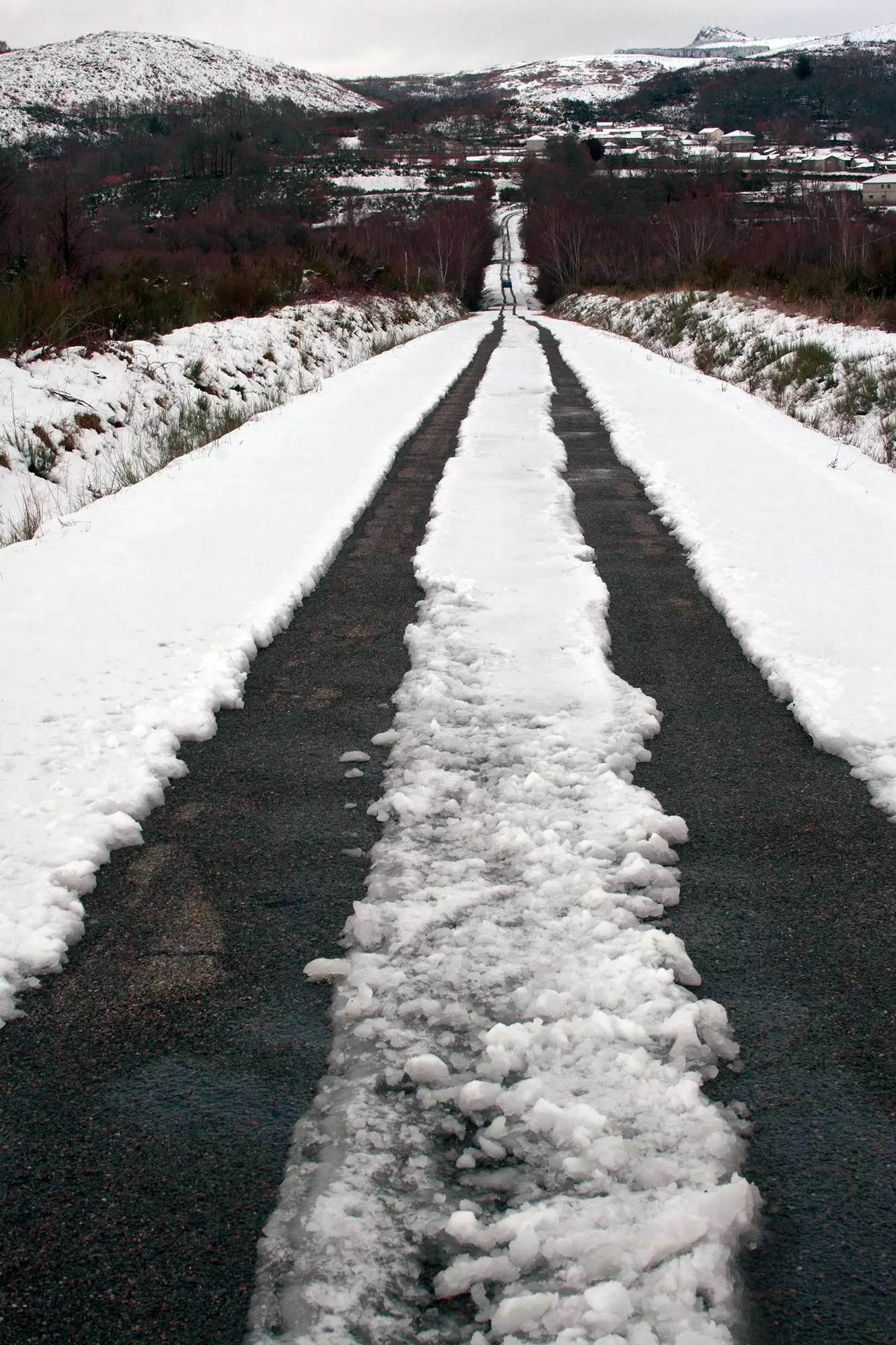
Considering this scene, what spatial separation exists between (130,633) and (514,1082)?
10.0ft

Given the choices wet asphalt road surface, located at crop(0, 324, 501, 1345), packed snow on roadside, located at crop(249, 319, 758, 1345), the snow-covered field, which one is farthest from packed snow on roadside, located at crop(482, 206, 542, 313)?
wet asphalt road surface, located at crop(0, 324, 501, 1345)

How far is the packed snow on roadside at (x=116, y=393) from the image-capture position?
7.52 m

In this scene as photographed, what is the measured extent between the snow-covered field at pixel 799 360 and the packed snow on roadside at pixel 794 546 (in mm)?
799

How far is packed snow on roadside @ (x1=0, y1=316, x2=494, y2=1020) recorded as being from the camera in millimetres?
2525

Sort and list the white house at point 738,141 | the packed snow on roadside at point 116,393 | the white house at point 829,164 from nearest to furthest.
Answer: the packed snow on roadside at point 116,393, the white house at point 829,164, the white house at point 738,141

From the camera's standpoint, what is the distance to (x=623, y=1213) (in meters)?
1.49

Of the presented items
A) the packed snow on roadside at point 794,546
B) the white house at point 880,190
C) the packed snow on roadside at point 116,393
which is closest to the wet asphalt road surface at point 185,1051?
the packed snow on roadside at point 794,546

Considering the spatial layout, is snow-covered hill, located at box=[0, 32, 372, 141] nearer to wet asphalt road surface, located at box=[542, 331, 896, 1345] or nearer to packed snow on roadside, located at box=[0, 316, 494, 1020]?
packed snow on roadside, located at box=[0, 316, 494, 1020]

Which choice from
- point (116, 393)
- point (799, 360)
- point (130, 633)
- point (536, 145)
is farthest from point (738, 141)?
point (130, 633)

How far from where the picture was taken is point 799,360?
12.4m

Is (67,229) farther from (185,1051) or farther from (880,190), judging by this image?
(880,190)

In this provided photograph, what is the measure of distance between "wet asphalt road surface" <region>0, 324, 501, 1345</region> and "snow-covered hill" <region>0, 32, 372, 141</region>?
547ft

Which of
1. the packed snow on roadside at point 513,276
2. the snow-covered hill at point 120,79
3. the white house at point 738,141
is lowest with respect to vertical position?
the packed snow on roadside at point 513,276

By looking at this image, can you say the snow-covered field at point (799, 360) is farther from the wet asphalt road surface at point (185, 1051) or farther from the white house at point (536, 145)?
the white house at point (536, 145)
